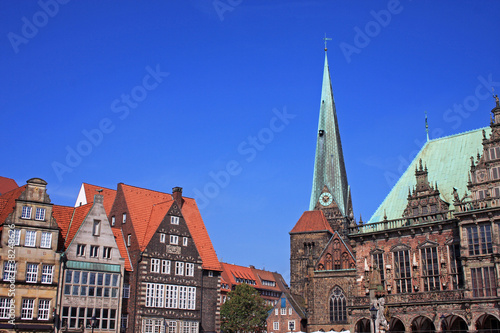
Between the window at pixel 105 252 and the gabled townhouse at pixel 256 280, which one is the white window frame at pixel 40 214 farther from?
the gabled townhouse at pixel 256 280

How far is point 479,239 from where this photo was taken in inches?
1526

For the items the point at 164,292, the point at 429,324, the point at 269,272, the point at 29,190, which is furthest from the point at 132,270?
the point at 269,272

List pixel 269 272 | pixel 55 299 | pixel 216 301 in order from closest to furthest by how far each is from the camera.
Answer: pixel 55 299 < pixel 216 301 < pixel 269 272

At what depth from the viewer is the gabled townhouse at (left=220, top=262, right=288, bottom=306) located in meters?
95.0

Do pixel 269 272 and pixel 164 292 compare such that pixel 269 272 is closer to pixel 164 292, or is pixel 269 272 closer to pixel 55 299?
pixel 164 292

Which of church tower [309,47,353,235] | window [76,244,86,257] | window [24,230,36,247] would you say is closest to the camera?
window [24,230,36,247]

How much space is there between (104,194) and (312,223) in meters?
41.6

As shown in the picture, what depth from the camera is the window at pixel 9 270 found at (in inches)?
Answer: 1571

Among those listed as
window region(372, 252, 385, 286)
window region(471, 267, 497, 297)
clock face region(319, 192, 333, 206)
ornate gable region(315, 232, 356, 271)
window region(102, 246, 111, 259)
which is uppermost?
clock face region(319, 192, 333, 206)

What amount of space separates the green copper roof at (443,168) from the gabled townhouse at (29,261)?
26396 millimetres

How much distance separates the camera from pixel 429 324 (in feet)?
139

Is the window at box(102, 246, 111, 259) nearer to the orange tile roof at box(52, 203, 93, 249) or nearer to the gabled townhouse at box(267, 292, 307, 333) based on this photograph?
the orange tile roof at box(52, 203, 93, 249)

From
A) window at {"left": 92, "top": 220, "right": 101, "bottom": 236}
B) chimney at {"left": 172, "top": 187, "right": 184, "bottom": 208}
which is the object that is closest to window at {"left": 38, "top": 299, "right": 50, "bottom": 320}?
window at {"left": 92, "top": 220, "right": 101, "bottom": 236}

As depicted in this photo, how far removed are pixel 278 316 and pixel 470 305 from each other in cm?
4024
